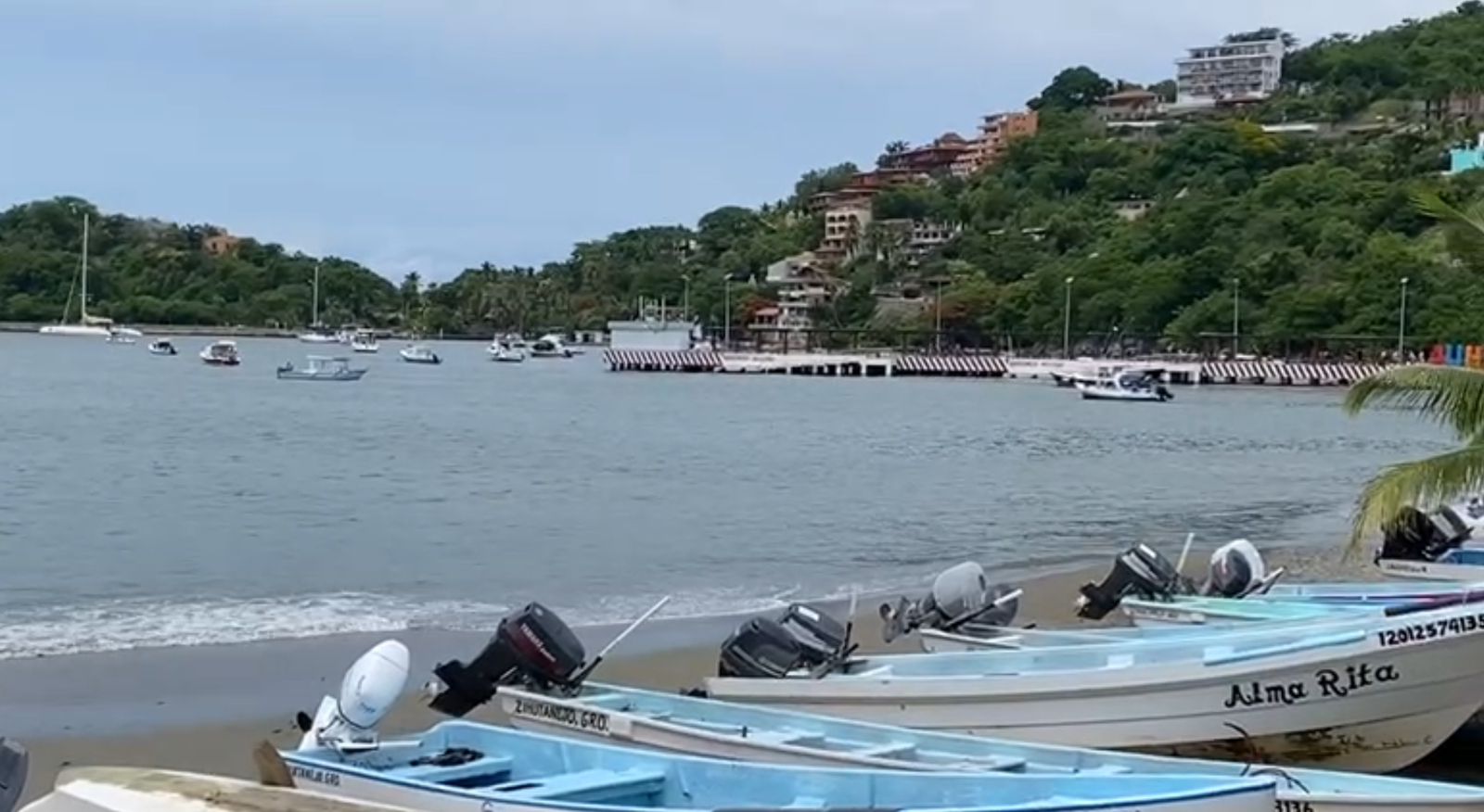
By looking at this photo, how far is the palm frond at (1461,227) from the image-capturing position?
15625 millimetres

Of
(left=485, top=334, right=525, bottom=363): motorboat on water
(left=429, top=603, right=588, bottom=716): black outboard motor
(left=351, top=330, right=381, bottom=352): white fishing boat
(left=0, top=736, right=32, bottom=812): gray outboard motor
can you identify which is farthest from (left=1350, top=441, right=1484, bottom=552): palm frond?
(left=351, top=330, right=381, bottom=352): white fishing boat

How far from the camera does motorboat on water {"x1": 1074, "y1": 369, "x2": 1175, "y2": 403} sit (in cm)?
10188

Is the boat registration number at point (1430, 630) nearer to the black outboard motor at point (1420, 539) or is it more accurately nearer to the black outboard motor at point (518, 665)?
the black outboard motor at point (518, 665)

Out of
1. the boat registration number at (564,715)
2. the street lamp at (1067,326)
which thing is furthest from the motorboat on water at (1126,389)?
the boat registration number at (564,715)

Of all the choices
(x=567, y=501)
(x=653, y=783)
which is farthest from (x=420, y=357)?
(x=653, y=783)

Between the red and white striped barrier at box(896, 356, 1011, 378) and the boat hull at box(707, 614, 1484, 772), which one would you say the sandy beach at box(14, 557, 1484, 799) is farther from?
the red and white striped barrier at box(896, 356, 1011, 378)

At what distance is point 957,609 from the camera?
573 inches

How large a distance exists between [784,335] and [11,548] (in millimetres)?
139605

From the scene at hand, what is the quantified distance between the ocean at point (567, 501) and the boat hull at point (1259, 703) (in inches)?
419

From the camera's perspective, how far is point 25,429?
202 ft

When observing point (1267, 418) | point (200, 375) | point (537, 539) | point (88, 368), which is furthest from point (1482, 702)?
point (88, 368)

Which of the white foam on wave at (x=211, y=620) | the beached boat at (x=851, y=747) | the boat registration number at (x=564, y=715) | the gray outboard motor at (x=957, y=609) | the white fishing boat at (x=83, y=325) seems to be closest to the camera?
the beached boat at (x=851, y=747)

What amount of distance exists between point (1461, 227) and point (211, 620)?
550 inches

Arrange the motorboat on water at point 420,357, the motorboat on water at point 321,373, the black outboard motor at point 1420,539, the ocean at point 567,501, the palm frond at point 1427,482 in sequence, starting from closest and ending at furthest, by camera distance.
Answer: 1. the palm frond at point 1427,482
2. the black outboard motor at point 1420,539
3. the ocean at point 567,501
4. the motorboat on water at point 321,373
5. the motorboat on water at point 420,357
